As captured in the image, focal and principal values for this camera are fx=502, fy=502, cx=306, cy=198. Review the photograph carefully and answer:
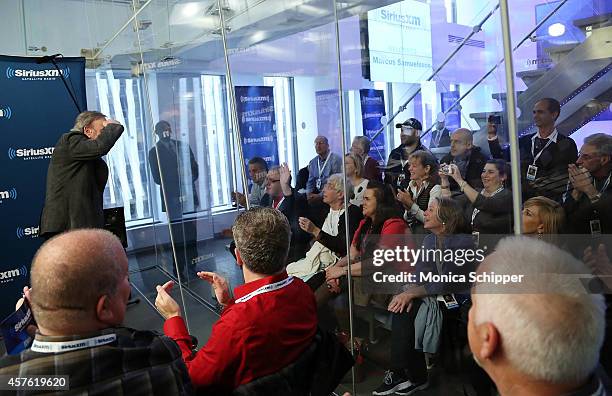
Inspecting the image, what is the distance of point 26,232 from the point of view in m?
4.13

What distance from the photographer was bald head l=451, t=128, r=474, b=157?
242 centimetres

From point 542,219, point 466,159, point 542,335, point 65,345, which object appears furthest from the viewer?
point 466,159

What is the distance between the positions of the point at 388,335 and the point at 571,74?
166 cm

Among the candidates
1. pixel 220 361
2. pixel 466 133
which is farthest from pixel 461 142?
pixel 220 361

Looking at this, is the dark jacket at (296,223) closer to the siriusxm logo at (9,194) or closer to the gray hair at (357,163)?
the gray hair at (357,163)

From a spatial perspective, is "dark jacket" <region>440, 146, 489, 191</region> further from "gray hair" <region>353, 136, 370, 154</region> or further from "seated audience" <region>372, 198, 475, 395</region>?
"gray hair" <region>353, 136, 370, 154</region>

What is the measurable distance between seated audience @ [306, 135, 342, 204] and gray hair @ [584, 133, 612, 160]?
3.94ft

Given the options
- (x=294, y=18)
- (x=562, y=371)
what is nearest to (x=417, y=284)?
(x=562, y=371)

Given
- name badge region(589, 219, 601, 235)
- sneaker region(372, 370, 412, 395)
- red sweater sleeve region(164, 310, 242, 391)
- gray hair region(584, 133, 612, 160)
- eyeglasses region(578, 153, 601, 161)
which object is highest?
gray hair region(584, 133, 612, 160)

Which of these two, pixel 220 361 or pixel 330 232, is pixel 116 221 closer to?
pixel 330 232

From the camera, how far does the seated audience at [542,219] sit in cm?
178

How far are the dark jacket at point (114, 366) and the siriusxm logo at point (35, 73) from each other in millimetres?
3737

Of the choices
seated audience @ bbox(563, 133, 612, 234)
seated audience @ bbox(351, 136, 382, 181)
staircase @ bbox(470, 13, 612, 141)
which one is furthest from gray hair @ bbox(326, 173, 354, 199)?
seated audience @ bbox(563, 133, 612, 234)

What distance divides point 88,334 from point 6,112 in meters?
3.72
